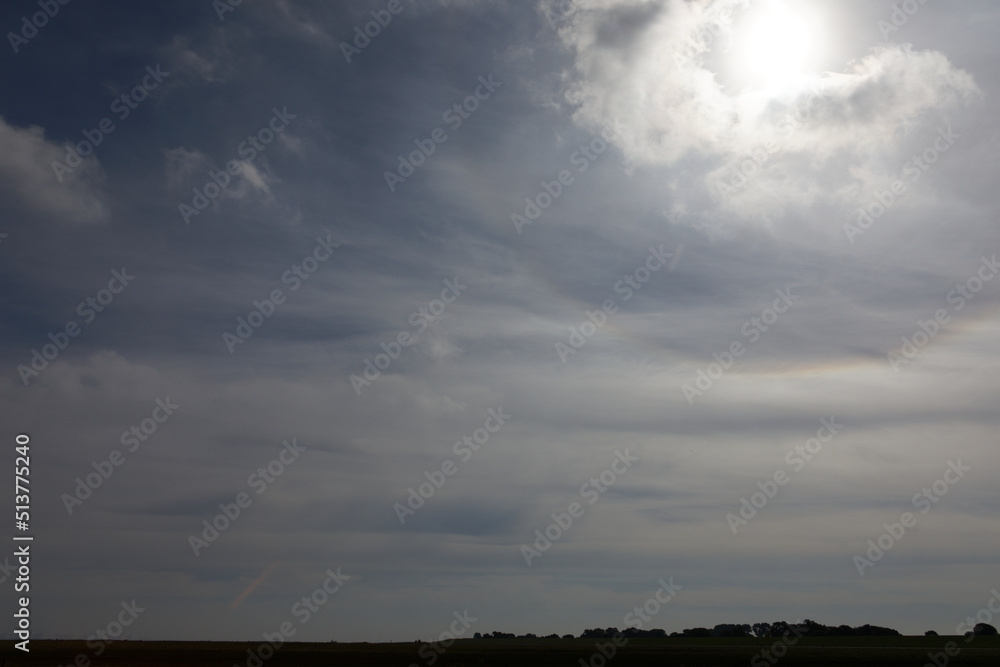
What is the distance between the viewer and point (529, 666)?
72.4 meters

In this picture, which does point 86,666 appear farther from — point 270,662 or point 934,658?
point 934,658

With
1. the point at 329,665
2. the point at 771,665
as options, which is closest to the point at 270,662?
the point at 329,665

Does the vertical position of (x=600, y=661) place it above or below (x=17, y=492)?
below

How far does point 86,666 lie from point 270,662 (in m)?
16.4

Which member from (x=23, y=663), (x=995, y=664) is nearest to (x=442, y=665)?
(x=23, y=663)

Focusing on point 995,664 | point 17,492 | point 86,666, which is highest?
point 17,492

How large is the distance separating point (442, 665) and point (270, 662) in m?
19.3

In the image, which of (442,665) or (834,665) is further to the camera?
(834,665)

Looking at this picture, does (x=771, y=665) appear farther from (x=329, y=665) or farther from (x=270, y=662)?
(x=270, y=662)

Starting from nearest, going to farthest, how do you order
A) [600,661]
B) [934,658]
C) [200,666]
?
[200,666], [600,661], [934,658]

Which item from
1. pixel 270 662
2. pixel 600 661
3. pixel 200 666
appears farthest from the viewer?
pixel 600 661

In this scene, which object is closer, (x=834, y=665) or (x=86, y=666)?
(x=86, y=666)

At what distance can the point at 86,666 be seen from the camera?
223ft

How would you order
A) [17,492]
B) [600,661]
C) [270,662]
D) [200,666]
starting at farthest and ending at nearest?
1. [600,661]
2. [270,662]
3. [200,666]
4. [17,492]
